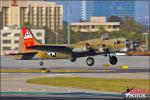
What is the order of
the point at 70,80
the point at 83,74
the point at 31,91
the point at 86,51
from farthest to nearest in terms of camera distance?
1. the point at 83,74
2. the point at 70,80
3. the point at 31,91
4. the point at 86,51

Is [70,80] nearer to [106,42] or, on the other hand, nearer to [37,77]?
[37,77]

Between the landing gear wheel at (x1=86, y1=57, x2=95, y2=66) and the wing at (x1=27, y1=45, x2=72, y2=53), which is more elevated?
the wing at (x1=27, y1=45, x2=72, y2=53)

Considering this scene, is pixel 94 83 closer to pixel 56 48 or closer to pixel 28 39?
pixel 28 39

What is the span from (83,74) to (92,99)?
51708mm

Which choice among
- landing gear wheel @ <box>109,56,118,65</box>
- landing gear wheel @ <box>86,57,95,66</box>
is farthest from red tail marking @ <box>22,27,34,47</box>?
landing gear wheel @ <box>109,56,118,65</box>

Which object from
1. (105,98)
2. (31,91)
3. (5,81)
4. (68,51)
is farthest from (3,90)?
(68,51)

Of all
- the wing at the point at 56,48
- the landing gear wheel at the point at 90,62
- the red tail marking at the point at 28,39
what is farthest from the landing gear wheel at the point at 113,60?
the red tail marking at the point at 28,39

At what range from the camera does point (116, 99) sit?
85.1m

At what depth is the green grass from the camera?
367 feet

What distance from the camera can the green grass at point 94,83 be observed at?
112 metres

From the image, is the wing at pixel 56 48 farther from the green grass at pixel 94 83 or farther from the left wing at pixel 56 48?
the green grass at pixel 94 83

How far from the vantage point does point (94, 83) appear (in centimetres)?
12112

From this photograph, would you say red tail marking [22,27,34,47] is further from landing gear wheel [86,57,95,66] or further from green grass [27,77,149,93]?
green grass [27,77,149,93]

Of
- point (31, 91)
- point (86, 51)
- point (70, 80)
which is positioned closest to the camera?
point (86, 51)
